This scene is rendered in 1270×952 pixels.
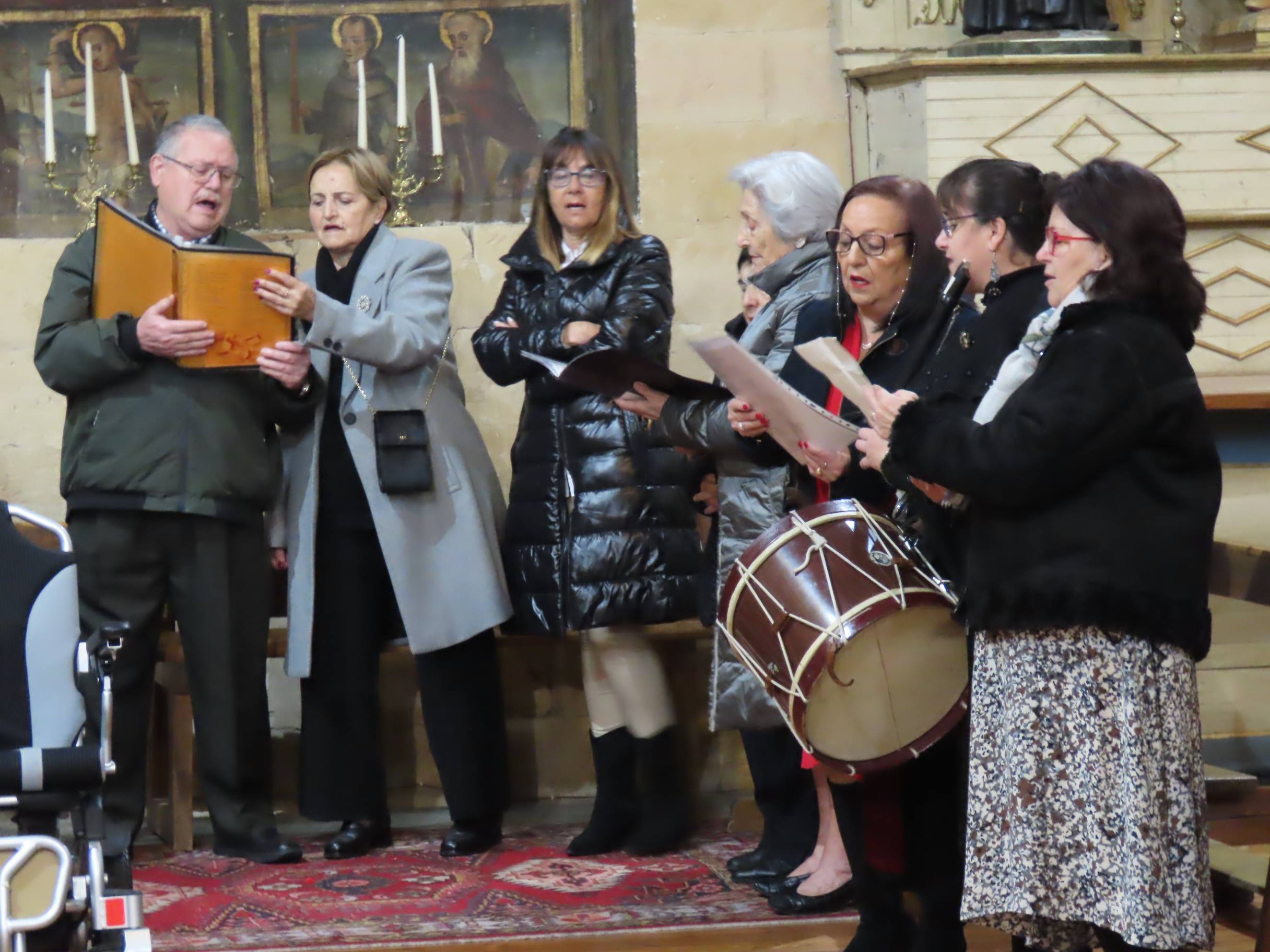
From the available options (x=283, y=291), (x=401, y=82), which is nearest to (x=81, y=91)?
(x=401, y=82)

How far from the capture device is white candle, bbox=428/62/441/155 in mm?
5207

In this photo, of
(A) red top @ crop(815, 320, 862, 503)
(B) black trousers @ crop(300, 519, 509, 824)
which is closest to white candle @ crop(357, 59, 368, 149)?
(B) black trousers @ crop(300, 519, 509, 824)

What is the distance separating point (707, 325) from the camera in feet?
17.3

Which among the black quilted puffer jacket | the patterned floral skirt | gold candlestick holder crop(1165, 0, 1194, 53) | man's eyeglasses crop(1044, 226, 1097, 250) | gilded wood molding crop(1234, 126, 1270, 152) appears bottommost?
the patterned floral skirt

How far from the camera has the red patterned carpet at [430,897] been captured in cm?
361

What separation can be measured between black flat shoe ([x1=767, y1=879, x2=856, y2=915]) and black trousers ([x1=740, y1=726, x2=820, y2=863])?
0.87ft

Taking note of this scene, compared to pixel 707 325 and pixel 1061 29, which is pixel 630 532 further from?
pixel 1061 29

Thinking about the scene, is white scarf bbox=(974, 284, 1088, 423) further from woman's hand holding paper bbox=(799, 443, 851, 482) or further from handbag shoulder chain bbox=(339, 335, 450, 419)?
handbag shoulder chain bbox=(339, 335, 450, 419)

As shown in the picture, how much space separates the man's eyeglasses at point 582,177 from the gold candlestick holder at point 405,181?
1.14 m

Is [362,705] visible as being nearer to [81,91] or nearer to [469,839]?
[469,839]

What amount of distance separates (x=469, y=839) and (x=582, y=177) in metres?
1.66

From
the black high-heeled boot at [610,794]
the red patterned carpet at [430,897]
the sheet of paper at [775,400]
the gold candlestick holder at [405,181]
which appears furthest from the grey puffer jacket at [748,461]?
the gold candlestick holder at [405,181]

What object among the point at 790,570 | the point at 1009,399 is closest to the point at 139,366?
the point at 790,570

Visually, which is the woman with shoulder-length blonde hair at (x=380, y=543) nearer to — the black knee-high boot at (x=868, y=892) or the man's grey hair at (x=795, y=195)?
the man's grey hair at (x=795, y=195)
